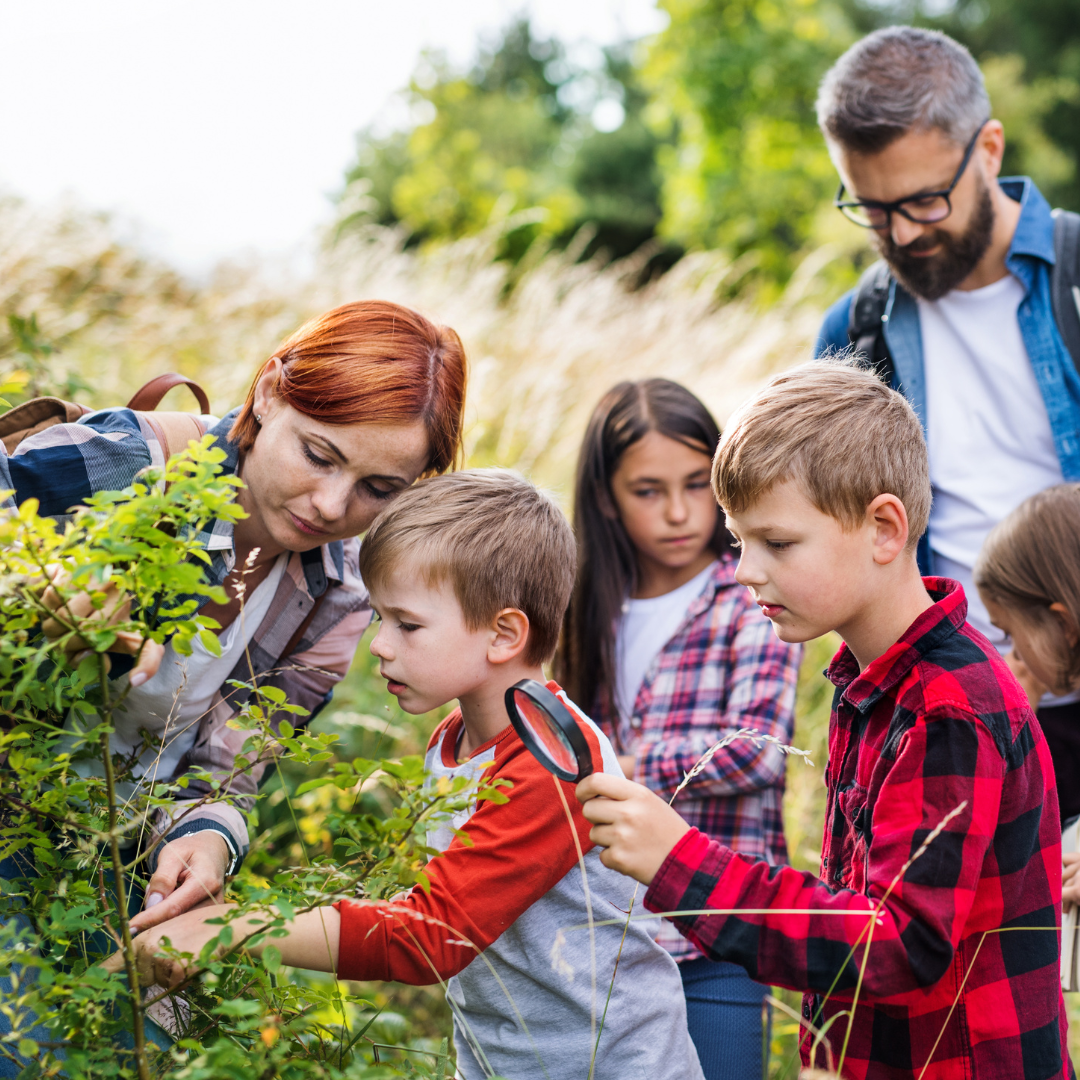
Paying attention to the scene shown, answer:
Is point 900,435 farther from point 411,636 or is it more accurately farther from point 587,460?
point 587,460

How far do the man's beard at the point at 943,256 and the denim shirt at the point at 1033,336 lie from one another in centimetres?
10

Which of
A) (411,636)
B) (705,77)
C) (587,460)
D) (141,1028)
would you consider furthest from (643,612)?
(705,77)

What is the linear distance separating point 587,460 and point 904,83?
4.57 feet

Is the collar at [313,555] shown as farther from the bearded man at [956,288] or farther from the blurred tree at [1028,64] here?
the blurred tree at [1028,64]

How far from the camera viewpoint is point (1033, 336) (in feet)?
9.17

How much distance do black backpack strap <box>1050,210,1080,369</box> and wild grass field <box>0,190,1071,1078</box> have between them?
1.57 m

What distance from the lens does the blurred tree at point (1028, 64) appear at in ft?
61.4

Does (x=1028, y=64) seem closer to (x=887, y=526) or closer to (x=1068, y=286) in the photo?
(x=1068, y=286)

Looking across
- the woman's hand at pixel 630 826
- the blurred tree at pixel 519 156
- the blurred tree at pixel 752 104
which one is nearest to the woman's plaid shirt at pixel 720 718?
the woman's hand at pixel 630 826

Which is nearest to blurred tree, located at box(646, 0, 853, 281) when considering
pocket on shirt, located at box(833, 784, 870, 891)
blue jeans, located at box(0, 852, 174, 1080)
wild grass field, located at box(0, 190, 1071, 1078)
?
wild grass field, located at box(0, 190, 1071, 1078)

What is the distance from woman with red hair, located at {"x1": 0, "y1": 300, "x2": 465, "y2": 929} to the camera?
6.02 feet

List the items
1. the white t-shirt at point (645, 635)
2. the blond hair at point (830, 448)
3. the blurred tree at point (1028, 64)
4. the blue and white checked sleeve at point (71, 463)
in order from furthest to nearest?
1. the blurred tree at point (1028, 64)
2. the white t-shirt at point (645, 635)
3. the blue and white checked sleeve at point (71, 463)
4. the blond hair at point (830, 448)

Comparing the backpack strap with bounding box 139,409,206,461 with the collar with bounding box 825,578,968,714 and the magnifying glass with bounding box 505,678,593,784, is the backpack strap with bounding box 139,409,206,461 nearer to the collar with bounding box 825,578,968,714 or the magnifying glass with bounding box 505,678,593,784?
the magnifying glass with bounding box 505,678,593,784

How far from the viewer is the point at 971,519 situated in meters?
2.85
